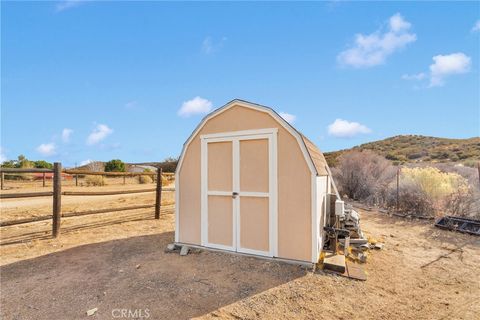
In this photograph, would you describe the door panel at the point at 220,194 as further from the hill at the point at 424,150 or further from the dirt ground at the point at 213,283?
the hill at the point at 424,150

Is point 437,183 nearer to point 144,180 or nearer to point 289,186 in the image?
point 289,186

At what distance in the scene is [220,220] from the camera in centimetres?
487

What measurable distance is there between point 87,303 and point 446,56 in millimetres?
10833

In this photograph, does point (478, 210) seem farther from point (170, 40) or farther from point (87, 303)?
point (170, 40)

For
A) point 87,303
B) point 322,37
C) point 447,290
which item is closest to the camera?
point 87,303

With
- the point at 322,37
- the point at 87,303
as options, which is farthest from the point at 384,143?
the point at 87,303

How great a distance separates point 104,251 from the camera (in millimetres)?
5125

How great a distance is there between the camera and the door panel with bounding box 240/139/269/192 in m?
4.50

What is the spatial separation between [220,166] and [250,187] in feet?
2.41

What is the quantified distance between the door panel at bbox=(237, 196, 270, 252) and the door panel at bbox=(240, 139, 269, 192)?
234 millimetres

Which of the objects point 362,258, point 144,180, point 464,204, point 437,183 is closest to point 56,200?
point 362,258

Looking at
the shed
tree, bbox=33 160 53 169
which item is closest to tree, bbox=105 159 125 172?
tree, bbox=33 160 53 169

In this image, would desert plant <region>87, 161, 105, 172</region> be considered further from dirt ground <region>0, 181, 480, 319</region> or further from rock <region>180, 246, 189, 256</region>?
rock <region>180, 246, 189, 256</region>

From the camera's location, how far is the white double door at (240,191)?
4.45m
